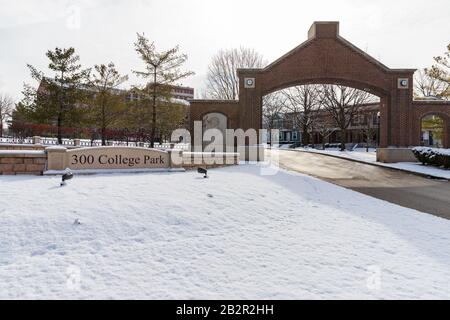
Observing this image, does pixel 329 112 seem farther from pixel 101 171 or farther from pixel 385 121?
pixel 101 171

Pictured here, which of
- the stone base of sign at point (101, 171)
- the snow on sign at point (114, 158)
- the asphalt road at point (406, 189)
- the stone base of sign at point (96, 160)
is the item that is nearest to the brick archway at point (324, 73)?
the asphalt road at point (406, 189)

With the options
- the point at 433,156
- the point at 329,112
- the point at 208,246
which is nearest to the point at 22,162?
the point at 208,246

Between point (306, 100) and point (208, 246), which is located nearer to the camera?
point (208, 246)

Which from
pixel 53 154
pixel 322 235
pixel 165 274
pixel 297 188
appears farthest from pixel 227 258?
pixel 53 154

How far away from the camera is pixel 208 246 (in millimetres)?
4930

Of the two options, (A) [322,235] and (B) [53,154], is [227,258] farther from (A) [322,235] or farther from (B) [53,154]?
(B) [53,154]

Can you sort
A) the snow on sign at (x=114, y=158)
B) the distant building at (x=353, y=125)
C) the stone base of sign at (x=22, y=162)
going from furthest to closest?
the distant building at (x=353, y=125) → the snow on sign at (x=114, y=158) → the stone base of sign at (x=22, y=162)

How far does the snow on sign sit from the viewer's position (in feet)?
37.0

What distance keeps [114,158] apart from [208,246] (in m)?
8.19

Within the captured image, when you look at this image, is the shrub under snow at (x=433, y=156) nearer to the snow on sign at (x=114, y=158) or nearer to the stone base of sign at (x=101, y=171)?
the stone base of sign at (x=101, y=171)

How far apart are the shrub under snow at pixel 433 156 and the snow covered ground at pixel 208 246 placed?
493 inches

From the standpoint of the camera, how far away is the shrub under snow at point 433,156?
17.6 m

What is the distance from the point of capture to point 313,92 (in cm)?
4581

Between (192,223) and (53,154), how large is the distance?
24.6ft
